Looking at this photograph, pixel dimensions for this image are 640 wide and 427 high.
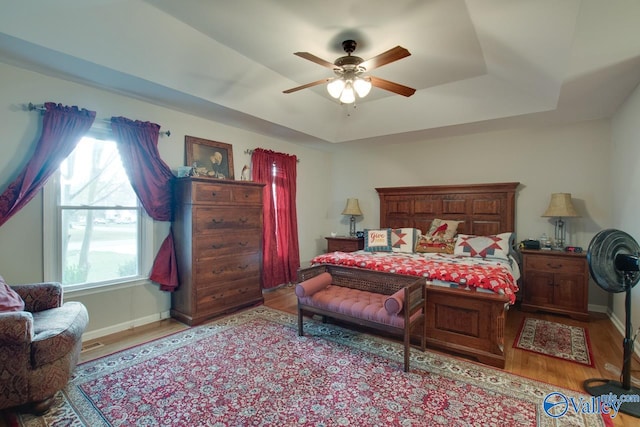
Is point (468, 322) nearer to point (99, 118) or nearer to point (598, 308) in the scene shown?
point (598, 308)

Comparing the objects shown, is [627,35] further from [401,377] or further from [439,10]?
[401,377]

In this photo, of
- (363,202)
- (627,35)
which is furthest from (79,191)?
(627,35)

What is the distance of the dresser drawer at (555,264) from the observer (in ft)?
11.9

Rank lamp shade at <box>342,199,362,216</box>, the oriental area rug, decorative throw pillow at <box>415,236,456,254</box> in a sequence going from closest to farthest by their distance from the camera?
the oriental area rug, decorative throw pillow at <box>415,236,456,254</box>, lamp shade at <box>342,199,362,216</box>

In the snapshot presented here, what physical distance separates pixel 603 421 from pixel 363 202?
4270 mm

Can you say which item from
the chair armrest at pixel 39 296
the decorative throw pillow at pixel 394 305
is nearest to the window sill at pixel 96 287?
the chair armrest at pixel 39 296

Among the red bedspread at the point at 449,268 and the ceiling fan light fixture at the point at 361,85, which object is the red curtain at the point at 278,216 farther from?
the ceiling fan light fixture at the point at 361,85

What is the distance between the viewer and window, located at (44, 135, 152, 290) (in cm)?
286

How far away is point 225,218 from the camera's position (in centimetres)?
Answer: 370

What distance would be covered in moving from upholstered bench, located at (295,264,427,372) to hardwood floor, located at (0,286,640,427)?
80 centimetres

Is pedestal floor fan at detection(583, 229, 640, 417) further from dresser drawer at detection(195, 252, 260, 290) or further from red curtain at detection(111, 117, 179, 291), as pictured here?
red curtain at detection(111, 117, 179, 291)

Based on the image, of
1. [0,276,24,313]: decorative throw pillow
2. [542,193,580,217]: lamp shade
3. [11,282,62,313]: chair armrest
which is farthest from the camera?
[542,193,580,217]: lamp shade

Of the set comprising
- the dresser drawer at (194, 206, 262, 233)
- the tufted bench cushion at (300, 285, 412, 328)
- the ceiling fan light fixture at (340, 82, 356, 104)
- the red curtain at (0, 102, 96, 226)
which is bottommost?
the tufted bench cushion at (300, 285, 412, 328)

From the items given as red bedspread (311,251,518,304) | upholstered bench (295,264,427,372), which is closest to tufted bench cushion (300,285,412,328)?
upholstered bench (295,264,427,372)
